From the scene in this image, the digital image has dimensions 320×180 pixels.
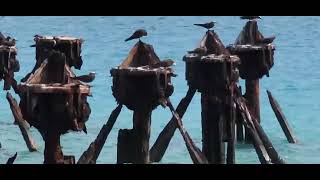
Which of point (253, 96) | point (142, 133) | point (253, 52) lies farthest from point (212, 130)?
point (253, 96)

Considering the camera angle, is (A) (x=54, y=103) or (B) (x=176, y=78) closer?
(A) (x=54, y=103)

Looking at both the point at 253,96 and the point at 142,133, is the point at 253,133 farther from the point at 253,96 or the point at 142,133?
the point at 253,96

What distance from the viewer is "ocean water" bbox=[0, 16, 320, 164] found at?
20.7 m

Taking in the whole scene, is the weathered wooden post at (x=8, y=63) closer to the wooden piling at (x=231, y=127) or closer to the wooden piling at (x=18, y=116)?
Result: the wooden piling at (x=18, y=116)

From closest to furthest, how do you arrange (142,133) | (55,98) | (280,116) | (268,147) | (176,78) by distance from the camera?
(55,98) → (142,133) → (268,147) → (280,116) → (176,78)

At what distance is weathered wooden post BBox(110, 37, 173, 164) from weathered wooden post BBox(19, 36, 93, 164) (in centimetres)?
86

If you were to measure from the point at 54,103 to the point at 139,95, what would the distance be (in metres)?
1.56

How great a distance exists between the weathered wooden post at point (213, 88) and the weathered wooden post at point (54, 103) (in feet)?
6.94

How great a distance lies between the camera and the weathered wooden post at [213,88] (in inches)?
469

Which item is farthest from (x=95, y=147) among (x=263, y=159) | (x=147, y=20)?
(x=147, y=20)

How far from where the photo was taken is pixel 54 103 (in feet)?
33.8
